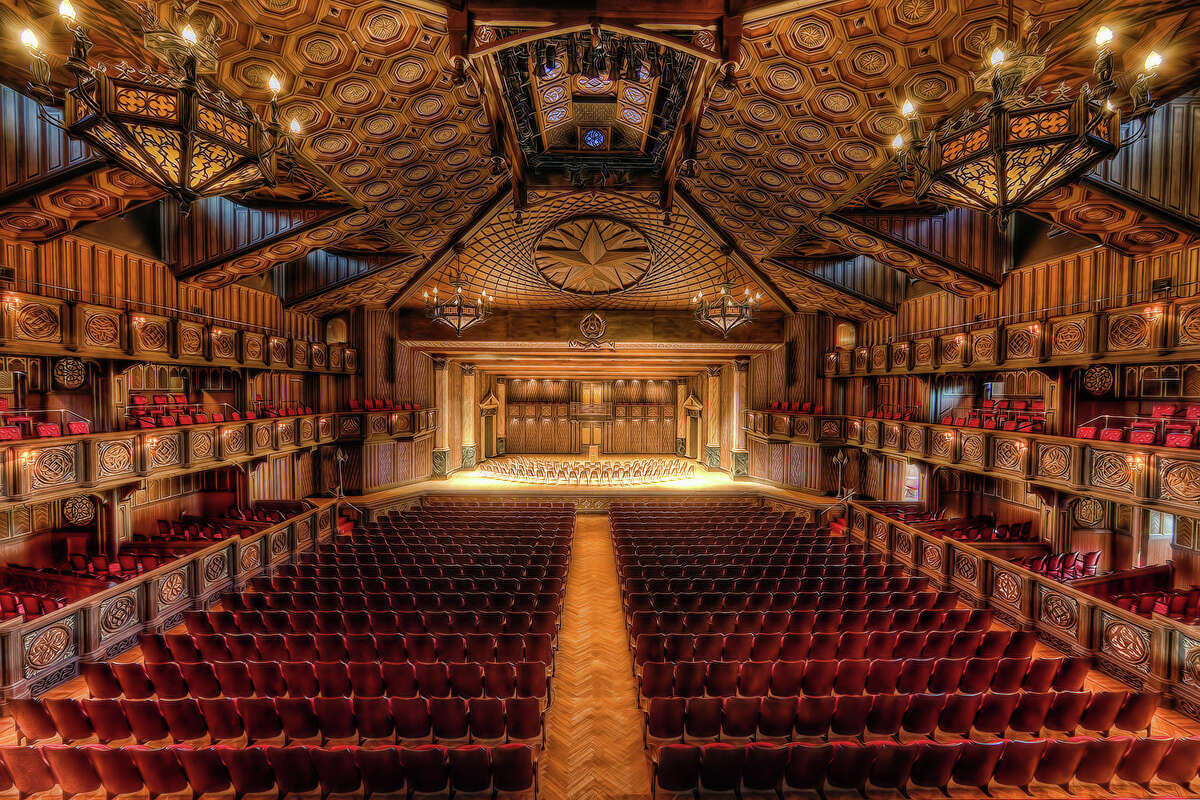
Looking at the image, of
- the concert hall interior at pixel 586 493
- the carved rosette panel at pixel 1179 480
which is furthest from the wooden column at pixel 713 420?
the carved rosette panel at pixel 1179 480

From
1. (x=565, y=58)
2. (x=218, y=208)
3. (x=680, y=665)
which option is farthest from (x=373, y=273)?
(x=680, y=665)

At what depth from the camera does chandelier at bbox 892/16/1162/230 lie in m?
3.76

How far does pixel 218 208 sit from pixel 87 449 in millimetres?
5664

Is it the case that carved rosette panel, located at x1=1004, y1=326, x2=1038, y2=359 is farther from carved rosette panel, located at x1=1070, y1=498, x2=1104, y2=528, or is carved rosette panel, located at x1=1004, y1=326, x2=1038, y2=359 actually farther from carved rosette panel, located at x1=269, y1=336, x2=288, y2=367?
carved rosette panel, located at x1=269, y1=336, x2=288, y2=367

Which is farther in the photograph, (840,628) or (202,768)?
(840,628)

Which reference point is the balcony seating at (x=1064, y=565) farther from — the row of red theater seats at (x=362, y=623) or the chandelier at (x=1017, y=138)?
the row of red theater seats at (x=362, y=623)

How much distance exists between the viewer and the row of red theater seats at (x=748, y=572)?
823 cm

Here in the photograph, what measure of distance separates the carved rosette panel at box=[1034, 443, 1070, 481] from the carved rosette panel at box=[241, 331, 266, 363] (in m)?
15.8

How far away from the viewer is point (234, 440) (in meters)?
10.4

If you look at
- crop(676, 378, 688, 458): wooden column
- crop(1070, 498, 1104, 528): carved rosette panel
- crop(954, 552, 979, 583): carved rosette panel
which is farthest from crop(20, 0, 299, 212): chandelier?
crop(676, 378, 688, 458): wooden column

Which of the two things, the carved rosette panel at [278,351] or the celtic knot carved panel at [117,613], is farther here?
the carved rosette panel at [278,351]

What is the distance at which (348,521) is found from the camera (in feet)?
45.5

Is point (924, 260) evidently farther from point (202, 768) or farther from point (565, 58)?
point (202, 768)

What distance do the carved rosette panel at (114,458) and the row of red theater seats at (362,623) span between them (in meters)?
3.07
